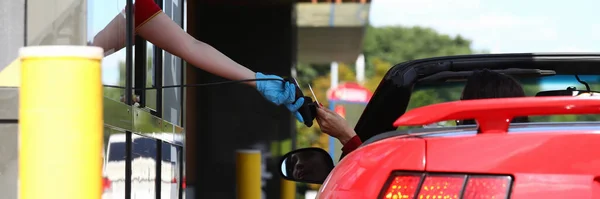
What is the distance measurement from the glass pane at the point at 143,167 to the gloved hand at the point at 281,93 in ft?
2.31

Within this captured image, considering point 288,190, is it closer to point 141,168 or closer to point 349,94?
point 349,94

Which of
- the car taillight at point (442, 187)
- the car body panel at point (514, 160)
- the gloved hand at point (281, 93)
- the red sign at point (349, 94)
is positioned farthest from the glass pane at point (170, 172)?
the red sign at point (349, 94)

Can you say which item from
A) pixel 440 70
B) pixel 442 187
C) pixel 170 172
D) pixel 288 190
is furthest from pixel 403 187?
pixel 288 190

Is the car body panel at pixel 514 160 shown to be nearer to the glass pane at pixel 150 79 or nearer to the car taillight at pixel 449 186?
the car taillight at pixel 449 186

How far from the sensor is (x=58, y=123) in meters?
2.10

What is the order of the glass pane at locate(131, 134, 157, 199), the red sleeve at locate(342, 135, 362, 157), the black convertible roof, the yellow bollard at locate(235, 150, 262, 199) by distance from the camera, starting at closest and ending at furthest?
the red sleeve at locate(342, 135, 362, 157)
the black convertible roof
the glass pane at locate(131, 134, 157, 199)
the yellow bollard at locate(235, 150, 262, 199)

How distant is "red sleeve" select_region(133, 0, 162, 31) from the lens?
4.68 m

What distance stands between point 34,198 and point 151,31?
266 centimetres

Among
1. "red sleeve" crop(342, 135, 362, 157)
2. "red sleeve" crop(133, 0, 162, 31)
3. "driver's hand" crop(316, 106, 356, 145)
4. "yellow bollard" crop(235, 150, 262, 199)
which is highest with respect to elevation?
"red sleeve" crop(133, 0, 162, 31)

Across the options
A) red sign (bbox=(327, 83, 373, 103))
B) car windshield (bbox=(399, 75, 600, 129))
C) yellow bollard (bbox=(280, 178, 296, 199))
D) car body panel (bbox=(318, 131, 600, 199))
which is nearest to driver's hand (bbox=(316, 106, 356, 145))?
car windshield (bbox=(399, 75, 600, 129))

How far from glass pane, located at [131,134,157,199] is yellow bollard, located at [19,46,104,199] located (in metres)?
2.44

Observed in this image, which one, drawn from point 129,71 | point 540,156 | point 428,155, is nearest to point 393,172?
point 428,155

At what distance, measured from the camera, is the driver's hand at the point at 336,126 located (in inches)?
151

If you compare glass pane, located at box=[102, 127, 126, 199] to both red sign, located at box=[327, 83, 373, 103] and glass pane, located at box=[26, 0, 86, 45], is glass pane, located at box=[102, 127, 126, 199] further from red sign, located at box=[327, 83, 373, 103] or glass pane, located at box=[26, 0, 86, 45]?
red sign, located at box=[327, 83, 373, 103]
